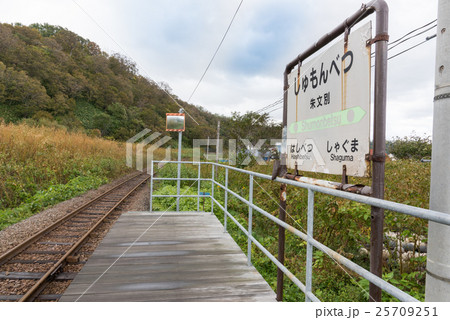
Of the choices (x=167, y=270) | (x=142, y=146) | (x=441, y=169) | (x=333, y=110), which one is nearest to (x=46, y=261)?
(x=167, y=270)

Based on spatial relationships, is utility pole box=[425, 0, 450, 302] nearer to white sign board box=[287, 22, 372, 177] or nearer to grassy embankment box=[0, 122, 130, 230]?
white sign board box=[287, 22, 372, 177]

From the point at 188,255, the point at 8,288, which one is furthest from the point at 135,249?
the point at 8,288

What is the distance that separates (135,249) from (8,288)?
4.66 feet

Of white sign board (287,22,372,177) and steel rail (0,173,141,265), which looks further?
steel rail (0,173,141,265)

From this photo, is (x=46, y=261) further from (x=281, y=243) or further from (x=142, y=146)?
(x=142, y=146)

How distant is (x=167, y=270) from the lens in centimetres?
289

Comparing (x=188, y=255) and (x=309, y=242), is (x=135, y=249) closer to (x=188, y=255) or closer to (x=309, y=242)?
(x=188, y=255)

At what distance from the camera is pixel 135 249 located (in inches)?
140

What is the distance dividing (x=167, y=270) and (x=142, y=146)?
84.9 feet

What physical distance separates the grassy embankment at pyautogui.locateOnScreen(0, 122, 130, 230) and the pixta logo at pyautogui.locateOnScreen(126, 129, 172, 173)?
8704 mm

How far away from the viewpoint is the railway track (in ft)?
9.72

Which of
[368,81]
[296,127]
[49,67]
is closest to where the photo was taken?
[368,81]

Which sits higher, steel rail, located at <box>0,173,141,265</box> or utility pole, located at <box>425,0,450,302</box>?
utility pole, located at <box>425,0,450,302</box>

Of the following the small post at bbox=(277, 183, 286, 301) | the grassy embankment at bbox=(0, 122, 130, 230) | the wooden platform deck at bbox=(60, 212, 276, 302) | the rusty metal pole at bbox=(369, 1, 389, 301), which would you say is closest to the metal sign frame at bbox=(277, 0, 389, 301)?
the rusty metal pole at bbox=(369, 1, 389, 301)
